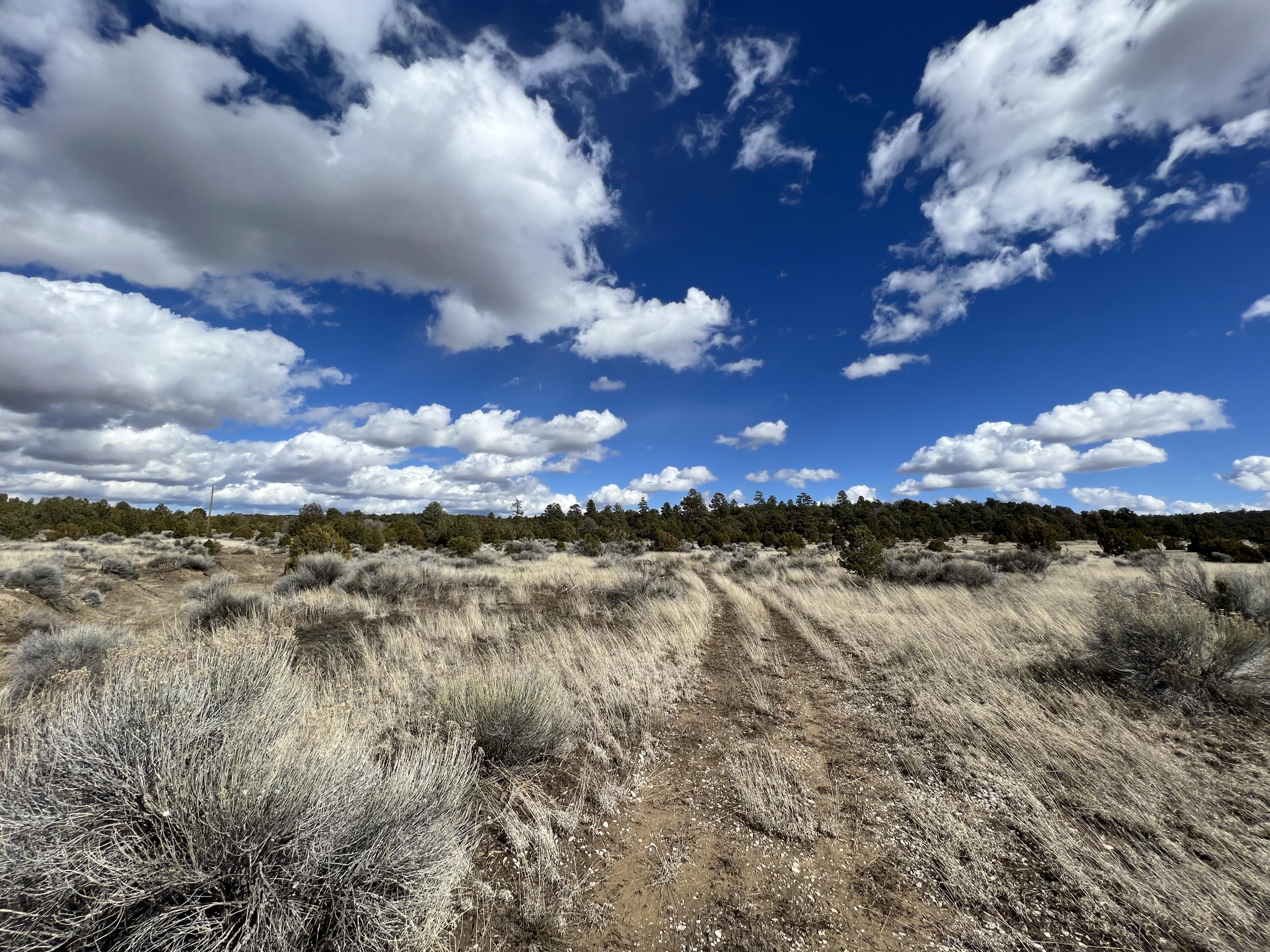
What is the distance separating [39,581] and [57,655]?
35.0 feet

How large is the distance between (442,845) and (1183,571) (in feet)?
47.6

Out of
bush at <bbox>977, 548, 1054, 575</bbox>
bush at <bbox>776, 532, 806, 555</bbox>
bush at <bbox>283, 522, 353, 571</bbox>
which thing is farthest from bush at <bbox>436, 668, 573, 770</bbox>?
bush at <bbox>776, 532, 806, 555</bbox>

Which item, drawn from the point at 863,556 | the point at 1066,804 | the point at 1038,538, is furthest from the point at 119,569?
the point at 1038,538

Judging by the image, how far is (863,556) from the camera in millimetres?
17562

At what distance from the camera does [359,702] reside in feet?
18.5

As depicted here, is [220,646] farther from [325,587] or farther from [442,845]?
[325,587]

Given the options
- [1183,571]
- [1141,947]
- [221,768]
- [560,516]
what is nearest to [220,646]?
[221,768]

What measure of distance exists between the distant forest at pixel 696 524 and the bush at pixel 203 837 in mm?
23469

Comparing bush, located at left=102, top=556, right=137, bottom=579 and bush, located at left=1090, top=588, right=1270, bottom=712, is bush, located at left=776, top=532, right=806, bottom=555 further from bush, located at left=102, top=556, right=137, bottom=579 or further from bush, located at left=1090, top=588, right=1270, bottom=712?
bush, located at left=102, top=556, right=137, bottom=579

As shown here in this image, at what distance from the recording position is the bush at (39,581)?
13.1 meters

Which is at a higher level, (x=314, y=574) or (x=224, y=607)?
(x=314, y=574)

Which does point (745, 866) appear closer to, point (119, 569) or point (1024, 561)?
point (1024, 561)

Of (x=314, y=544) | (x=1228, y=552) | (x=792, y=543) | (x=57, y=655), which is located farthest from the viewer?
(x=792, y=543)

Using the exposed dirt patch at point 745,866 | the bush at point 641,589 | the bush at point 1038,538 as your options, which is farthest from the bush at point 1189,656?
the bush at point 1038,538
